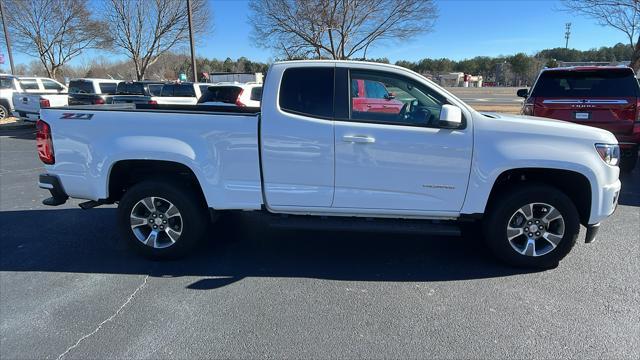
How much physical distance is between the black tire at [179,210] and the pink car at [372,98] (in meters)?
1.85

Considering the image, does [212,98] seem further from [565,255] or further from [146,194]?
[565,255]

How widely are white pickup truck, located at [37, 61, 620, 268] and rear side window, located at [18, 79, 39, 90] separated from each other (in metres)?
16.5

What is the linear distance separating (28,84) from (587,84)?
19890mm

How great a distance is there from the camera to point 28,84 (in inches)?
682

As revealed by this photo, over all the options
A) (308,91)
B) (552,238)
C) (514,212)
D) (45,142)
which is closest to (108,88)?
(45,142)

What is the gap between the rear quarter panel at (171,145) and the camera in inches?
150

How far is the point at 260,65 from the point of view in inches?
3022

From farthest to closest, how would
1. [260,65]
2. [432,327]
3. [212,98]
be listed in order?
[260,65] → [212,98] → [432,327]

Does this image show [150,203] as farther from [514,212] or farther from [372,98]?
[514,212]

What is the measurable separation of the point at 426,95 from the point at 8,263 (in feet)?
14.7

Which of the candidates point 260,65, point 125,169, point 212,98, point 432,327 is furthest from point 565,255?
point 260,65

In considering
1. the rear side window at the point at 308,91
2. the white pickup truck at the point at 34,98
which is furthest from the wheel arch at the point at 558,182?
the white pickup truck at the point at 34,98

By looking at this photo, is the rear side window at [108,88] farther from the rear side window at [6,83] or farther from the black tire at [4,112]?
the black tire at [4,112]

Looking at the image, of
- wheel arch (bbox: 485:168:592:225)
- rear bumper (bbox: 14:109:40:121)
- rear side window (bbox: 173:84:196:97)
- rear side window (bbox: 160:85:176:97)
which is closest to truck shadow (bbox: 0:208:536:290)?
wheel arch (bbox: 485:168:592:225)
